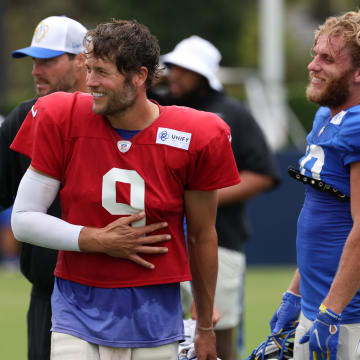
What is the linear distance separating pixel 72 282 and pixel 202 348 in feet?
2.16

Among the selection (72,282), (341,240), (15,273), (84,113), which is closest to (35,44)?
(84,113)

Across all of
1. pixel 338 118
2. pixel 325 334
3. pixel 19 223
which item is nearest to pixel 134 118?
pixel 19 223

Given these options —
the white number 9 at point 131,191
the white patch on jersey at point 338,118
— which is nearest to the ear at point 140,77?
the white number 9 at point 131,191

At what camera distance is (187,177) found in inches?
157

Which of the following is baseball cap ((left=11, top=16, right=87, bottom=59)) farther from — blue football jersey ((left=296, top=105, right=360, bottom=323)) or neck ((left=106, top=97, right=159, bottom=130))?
blue football jersey ((left=296, top=105, right=360, bottom=323))

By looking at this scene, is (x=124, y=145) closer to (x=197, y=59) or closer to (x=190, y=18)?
(x=197, y=59)

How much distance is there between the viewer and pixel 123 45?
3873mm

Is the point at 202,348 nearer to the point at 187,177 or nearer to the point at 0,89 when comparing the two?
the point at 187,177

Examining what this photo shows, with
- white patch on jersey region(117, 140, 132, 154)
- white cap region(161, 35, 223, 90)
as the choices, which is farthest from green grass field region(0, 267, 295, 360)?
white patch on jersey region(117, 140, 132, 154)

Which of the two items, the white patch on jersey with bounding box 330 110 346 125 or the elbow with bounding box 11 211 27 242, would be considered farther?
the white patch on jersey with bounding box 330 110 346 125

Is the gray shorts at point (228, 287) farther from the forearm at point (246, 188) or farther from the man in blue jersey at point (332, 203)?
the man in blue jersey at point (332, 203)

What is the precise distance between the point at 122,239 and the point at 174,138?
0.46 metres

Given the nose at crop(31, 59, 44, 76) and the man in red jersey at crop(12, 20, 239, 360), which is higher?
the nose at crop(31, 59, 44, 76)

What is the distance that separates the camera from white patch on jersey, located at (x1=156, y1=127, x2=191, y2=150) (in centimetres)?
390
